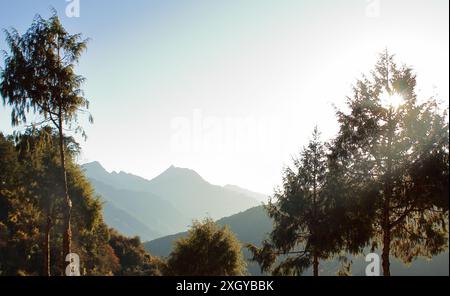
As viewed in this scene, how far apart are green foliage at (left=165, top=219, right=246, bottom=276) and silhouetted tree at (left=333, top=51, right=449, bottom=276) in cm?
1502

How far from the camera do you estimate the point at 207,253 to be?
100ft

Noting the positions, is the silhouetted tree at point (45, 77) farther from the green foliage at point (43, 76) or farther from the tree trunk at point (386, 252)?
the tree trunk at point (386, 252)

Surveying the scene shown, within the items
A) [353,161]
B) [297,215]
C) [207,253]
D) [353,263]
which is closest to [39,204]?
[207,253]

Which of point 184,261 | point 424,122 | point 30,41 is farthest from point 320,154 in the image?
point 30,41

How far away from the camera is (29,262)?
46.8 metres

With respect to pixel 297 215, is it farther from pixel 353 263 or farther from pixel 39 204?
pixel 353 263

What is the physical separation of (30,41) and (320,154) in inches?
680

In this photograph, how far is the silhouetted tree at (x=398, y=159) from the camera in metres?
14.4

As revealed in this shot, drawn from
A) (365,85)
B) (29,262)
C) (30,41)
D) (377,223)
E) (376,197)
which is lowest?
(29,262)

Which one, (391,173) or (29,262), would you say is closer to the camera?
(391,173)

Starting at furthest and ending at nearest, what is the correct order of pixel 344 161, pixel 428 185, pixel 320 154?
1. pixel 320 154
2. pixel 344 161
3. pixel 428 185

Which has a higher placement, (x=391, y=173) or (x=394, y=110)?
(x=394, y=110)

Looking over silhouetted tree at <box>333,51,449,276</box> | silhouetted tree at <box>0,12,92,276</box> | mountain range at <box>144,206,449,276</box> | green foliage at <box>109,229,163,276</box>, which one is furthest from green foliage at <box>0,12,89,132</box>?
mountain range at <box>144,206,449,276</box>

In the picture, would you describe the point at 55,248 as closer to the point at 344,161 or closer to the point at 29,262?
the point at 29,262
